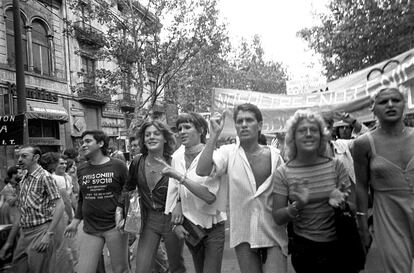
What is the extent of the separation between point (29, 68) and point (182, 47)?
23.7 feet

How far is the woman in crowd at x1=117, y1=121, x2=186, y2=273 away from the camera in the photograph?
418 cm

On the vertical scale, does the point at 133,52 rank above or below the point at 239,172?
above

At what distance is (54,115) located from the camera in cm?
2014

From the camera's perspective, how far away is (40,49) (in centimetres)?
2028

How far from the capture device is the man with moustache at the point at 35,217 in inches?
186

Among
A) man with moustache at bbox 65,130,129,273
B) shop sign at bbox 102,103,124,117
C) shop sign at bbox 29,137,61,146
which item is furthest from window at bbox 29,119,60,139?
man with moustache at bbox 65,130,129,273

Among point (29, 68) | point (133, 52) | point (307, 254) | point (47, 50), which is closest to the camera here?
point (307, 254)

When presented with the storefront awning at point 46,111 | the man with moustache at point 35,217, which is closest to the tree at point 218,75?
the storefront awning at point 46,111

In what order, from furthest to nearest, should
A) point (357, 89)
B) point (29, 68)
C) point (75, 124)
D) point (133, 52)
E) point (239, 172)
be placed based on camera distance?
point (75, 124)
point (29, 68)
point (133, 52)
point (357, 89)
point (239, 172)

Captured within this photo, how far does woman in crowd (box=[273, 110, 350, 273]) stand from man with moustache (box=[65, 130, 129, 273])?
Answer: 204cm

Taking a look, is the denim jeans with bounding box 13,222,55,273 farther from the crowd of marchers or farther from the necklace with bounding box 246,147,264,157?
the necklace with bounding box 246,147,264,157

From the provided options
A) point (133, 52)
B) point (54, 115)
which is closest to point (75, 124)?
point (54, 115)

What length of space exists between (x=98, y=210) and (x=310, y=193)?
7.84ft

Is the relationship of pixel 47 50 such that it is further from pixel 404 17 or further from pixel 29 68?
pixel 404 17
